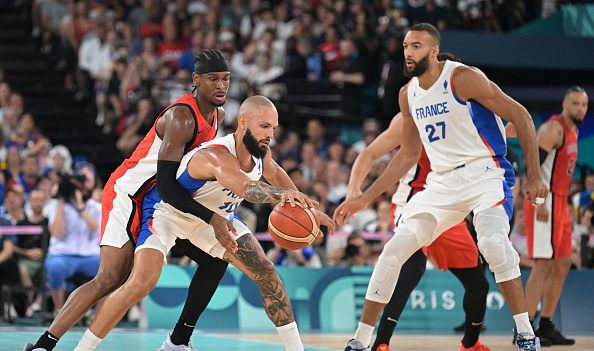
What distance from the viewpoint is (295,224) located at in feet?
23.0

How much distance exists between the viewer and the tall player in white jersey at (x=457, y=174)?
7.63m

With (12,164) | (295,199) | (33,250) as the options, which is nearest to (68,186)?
(33,250)

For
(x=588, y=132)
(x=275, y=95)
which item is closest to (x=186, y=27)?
(x=275, y=95)

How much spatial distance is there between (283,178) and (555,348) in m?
3.65

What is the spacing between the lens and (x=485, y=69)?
57.9 ft

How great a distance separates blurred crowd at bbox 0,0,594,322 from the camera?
13.5m

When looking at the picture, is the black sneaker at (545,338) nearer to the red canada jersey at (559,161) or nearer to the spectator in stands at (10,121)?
the red canada jersey at (559,161)

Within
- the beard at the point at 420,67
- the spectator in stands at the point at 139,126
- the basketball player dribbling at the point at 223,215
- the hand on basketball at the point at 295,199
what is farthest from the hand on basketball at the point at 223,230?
the spectator in stands at the point at 139,126

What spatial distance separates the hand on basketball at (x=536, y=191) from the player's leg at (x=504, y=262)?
0.26 meters

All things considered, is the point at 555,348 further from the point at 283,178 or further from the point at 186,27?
the point at 186,27

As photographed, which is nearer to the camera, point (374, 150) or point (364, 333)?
point (364, 333)

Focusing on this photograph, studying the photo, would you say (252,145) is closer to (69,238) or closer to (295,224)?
(295,224)

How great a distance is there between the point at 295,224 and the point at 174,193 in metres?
0.87

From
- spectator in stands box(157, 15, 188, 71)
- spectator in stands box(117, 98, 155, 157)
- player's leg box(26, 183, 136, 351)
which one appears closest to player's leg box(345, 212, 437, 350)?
player's leg box(26, 183, 136, 351)
